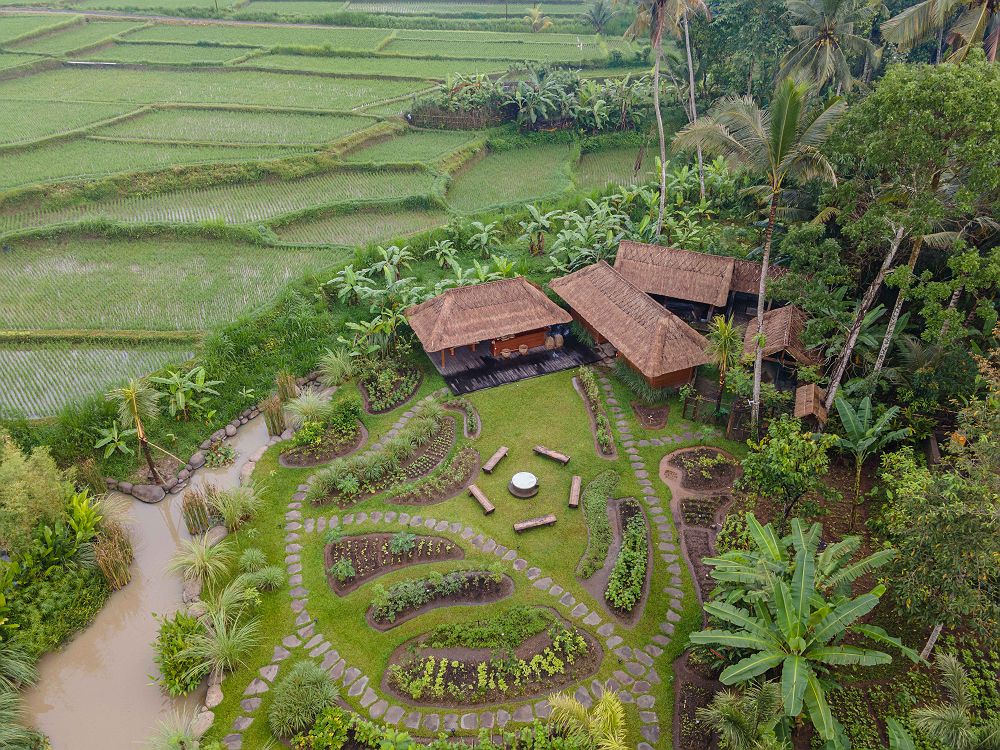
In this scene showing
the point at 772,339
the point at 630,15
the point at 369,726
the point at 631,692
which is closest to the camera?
the point at 369,726

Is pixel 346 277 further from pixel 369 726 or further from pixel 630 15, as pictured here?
pixel 630 15

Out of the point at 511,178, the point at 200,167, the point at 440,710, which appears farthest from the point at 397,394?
the point at 200,167

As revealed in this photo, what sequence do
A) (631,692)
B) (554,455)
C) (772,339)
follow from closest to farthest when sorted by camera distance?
1. (631,692)
2. (554,455)
3. (772,339)

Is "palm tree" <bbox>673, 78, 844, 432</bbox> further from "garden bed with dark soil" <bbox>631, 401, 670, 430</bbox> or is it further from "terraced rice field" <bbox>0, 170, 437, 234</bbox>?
"terraced rice field" <bbox>0, 170, 437, 234</bbox>

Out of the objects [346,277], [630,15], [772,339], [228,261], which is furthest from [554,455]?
[630,15]

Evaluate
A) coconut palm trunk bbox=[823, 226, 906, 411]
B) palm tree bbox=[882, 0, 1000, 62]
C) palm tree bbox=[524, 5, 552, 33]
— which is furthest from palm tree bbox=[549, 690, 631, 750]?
palm tree bbox=[524, 5, 552, 33]

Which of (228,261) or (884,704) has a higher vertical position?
(228,261)
